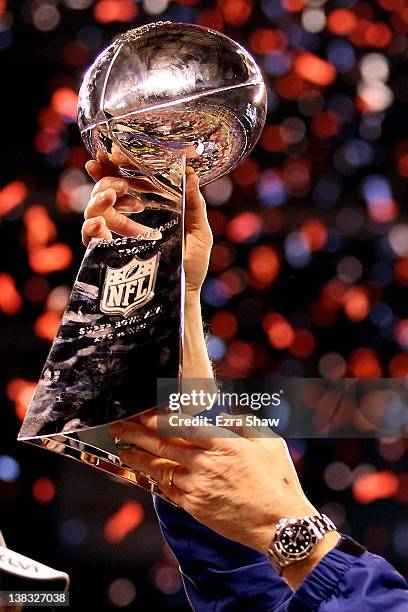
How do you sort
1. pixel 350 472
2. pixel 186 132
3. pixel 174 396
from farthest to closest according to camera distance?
pixel 350 472 → pixel 186 132 → pixel 174 396

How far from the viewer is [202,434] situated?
25.7 inches

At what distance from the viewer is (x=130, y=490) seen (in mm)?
1445

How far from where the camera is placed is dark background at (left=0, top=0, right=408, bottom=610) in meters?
1.40

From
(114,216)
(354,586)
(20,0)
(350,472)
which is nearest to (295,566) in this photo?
(354,586)

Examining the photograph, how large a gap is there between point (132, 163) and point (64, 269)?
0.71m

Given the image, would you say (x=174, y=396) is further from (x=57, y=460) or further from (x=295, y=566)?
(x=57, y=460)

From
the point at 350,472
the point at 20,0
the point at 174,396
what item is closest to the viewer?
the point at 174,396

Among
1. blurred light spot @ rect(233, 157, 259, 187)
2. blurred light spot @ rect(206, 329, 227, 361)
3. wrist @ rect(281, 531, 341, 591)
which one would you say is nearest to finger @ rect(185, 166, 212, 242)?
wrist @ rect(281, 531, 341, 591)

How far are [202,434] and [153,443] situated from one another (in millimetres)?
37

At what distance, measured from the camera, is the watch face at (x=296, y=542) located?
0.66 metres

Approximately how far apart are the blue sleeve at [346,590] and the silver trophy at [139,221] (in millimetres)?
142

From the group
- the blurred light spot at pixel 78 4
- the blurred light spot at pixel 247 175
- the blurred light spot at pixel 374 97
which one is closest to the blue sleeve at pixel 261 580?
the blurred light spot at pixel 247 175

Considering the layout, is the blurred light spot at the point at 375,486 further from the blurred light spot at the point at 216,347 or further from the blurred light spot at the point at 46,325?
the blurred light spot at the point at 46,325

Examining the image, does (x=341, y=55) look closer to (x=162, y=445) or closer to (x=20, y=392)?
(x=20, y=392)
